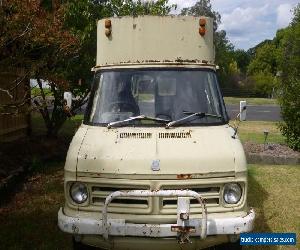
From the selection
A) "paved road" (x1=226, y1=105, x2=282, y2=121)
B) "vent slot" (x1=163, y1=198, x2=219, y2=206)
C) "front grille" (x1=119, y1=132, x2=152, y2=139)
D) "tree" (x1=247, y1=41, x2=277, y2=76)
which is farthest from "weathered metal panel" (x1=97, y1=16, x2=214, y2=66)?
"tree" (x1=247, y1=41, x2=277, y2=76)

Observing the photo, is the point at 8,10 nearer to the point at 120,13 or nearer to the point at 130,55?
the point at 130,55

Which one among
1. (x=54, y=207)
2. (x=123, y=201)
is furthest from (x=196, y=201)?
(x=54, y=207)

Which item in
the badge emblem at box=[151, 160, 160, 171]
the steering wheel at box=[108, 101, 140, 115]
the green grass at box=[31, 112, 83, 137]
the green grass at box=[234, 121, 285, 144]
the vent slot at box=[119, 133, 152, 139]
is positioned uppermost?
the steering wheel at box=[108, 101, 140, 115]

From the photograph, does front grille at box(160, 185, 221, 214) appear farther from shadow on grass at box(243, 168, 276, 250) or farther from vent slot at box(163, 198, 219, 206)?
shadow on grass at box(243, 168, 276, 250)

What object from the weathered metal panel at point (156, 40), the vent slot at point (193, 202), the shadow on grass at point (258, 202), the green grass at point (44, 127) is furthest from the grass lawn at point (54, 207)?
the green grass at point (44, 127)

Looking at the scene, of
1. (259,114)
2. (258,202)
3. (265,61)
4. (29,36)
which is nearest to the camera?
(29,36)

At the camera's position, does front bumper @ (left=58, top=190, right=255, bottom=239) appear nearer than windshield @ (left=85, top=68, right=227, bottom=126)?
Yes

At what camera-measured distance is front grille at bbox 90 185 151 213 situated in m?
4.74

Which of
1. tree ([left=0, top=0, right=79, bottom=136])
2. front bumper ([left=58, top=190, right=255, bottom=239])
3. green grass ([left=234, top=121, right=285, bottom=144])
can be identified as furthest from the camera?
green grass ([left=234, top=121, right=285, bottom=144])

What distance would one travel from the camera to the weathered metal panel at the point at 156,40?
20.5 ft

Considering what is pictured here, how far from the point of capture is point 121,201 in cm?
482

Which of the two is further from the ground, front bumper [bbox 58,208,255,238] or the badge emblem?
the badge emblem

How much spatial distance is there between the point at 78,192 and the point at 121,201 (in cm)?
48

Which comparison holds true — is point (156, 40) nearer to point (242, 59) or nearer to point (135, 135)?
point (135, 135)
